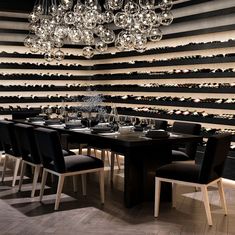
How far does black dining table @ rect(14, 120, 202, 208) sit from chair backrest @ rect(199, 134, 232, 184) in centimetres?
53

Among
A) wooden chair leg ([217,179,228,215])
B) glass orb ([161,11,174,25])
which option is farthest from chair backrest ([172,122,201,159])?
glass orb ([161,11,174,25])

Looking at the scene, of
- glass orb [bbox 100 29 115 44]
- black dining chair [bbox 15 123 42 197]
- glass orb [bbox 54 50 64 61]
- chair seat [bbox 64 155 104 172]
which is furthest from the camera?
glass orb [bbox 54 50 64 61]

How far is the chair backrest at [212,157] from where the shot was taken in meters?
3.98

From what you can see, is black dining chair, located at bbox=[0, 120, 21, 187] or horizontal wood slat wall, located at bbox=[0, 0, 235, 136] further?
horizontal wood slat wall, located at bbox=[0, 0, 235, 136]

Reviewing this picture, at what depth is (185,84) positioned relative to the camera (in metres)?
7.50

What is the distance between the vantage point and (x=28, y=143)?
511 cm

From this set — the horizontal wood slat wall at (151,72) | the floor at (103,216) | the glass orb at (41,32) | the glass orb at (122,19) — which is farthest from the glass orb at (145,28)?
the floor at (103,216)

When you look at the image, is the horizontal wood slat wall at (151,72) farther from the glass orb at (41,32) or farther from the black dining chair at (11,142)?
the black dining chair at (11,142)

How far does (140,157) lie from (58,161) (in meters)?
0.92

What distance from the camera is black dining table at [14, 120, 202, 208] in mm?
4520

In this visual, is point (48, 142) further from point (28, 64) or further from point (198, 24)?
point (28, 64)

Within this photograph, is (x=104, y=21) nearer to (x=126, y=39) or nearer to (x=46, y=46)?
(x=126, y=39)

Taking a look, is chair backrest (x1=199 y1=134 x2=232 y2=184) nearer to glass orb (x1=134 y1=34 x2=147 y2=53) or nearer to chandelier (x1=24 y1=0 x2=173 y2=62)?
chandelier (x1=24 y1=0 x2=173 y2=62)

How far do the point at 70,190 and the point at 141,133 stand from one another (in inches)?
49.4
